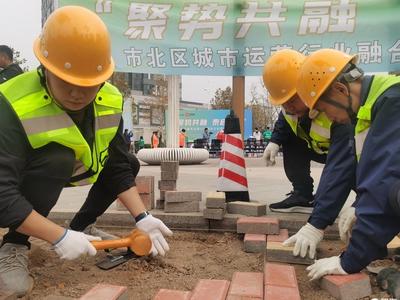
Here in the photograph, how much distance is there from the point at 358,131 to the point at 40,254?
76.8 inches

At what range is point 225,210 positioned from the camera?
11.7ft

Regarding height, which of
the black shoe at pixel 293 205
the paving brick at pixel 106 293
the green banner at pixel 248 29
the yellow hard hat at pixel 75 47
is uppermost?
the green banner at pixel 248 29

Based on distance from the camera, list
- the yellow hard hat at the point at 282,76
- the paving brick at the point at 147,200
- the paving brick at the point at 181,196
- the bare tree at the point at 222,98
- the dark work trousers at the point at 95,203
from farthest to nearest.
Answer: the bare tree at the point at 222,98 → the paving brick at the point at 147,200 → the paving brick at the point at 181,196 → the yellow hard hat at the point at 282,76 → the dark work trousers at the point at 95,203

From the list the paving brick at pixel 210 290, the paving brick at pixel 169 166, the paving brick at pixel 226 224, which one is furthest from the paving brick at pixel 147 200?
the paving brick at pixel 210 290

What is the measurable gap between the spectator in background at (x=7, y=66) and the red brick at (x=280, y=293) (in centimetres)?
314

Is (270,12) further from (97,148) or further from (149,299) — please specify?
(149,299)

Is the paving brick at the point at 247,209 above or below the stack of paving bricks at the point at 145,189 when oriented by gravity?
below

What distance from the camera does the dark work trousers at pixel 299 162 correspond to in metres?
4.02

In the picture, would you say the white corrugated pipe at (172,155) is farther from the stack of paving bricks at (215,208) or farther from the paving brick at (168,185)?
the stack of paving bricks at (215,208)

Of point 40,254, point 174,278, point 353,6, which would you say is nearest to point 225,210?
point 174,278

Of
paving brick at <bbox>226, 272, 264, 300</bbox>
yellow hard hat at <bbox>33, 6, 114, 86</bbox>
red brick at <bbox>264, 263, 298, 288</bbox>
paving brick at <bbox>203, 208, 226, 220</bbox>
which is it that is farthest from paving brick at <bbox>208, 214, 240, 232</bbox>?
yellow hard hat at <bbox>33, 6, 114, 86</bbox>

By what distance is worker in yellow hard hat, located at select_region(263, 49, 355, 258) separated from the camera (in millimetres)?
2736

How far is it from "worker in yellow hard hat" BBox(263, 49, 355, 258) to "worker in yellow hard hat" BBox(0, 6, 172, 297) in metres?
1.32

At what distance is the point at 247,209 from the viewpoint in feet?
11.7
